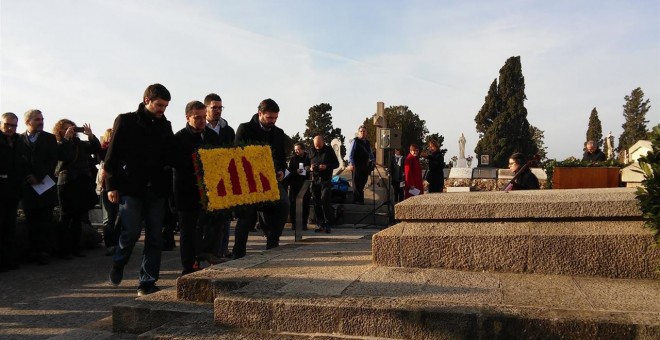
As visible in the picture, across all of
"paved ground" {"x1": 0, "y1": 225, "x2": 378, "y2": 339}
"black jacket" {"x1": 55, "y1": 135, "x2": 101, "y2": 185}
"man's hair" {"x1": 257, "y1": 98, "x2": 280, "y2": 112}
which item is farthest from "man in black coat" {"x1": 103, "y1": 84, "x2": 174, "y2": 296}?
"black jacket" {"x1": 55, "y1": 135, "x2": 101, "y2": 185}

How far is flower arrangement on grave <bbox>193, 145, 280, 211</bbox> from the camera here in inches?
209

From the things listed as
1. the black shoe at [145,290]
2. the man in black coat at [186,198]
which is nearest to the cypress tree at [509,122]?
the man in black coat at [186,198]

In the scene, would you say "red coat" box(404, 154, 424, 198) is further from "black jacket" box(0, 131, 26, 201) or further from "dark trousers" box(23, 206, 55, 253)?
"black jacket" box(0, 131, 26, 201)

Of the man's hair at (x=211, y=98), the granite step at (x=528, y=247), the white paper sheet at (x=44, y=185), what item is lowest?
the granite step at (x=528, y=247)

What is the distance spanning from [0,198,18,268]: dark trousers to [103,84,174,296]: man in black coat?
8.63 ft

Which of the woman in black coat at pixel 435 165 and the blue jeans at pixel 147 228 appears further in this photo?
the woman in black coat at pixel 435 165

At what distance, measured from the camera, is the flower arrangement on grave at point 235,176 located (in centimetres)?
532

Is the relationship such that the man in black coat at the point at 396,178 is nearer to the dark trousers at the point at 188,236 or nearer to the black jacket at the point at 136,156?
the dark trousers at the point at 188,236

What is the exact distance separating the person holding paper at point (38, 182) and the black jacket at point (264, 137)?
302cm

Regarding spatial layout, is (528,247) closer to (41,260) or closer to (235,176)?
(235,176)

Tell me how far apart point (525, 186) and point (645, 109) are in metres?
86.3

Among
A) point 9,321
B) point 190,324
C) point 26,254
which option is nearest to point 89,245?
point 26,254

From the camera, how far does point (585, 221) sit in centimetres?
415

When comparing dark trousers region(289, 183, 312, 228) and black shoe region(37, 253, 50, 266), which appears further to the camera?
dark trousers region(289, 183, 312, 228)
